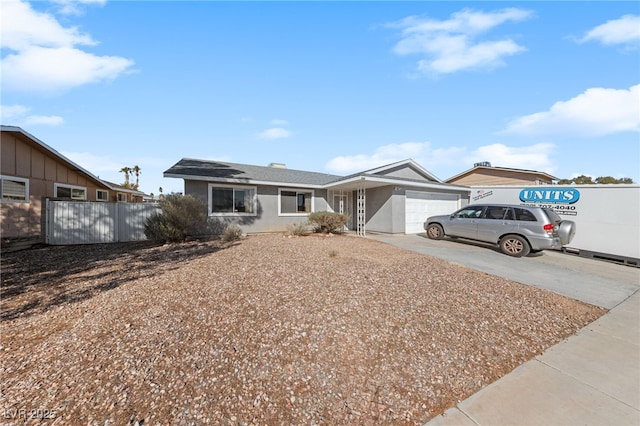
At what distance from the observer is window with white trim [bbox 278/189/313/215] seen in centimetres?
1348

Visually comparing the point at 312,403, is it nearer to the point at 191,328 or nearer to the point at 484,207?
the point at 191,328

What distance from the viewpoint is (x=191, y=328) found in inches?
130

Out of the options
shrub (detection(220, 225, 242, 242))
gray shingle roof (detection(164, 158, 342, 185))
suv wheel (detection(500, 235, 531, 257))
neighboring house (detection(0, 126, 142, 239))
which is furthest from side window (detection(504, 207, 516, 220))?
neighboring house (detection(0, 126, 142, 239))

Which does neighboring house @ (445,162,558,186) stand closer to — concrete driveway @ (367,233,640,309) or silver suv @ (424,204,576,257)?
concrete driveway @ (367,233,640,309)

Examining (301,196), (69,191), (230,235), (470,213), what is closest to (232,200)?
(230,235)

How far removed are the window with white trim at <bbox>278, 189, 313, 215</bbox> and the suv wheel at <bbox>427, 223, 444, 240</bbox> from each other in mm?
6299

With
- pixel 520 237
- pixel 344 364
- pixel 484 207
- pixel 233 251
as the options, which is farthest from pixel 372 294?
pixel 484 207

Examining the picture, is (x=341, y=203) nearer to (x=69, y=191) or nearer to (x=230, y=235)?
(x=230, y=235)

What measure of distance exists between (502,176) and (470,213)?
15.9 meters

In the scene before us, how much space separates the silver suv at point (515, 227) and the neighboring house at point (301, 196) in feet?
9.88

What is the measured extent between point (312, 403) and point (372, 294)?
2.47 metres

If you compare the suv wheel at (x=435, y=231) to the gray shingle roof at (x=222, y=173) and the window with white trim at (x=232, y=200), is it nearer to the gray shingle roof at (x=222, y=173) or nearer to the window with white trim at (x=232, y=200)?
the gray shingle roof at (x=222, y=173)

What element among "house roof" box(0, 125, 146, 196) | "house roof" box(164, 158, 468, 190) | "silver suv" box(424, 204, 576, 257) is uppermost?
"house roof" box(0, 125, 146, 196)

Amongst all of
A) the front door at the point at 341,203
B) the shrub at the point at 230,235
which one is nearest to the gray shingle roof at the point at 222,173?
the front door at the point at 341,203
